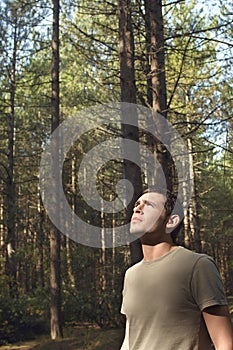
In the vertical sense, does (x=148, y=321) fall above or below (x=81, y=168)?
below

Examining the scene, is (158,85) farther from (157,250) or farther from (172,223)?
(157,250)

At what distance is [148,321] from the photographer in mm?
2326

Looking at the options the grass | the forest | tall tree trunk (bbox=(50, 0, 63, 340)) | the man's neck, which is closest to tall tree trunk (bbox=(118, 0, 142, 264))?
the forest

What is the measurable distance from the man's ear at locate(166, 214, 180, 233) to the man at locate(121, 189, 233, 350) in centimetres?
3

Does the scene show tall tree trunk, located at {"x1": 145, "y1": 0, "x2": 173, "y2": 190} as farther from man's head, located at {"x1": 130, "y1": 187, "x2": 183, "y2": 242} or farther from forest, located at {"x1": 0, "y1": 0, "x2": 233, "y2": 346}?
man's head, located at {"x1": 130, "y1": 187, "x2": 183, "y2": 242}

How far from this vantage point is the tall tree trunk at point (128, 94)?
358 inches

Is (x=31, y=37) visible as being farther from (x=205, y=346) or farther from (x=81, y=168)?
(x=205, y=346)

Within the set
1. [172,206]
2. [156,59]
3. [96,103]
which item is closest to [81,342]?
[96,103]

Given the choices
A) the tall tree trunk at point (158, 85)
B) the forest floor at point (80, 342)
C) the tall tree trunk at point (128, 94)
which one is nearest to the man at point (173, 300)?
the tall tree trunk at point (158, 85)

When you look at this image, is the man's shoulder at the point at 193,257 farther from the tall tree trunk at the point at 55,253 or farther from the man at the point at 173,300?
the tall tree trunk at the point at 55,253

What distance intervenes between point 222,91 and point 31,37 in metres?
8.17

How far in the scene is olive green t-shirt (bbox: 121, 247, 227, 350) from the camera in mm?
2240

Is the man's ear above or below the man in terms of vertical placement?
above

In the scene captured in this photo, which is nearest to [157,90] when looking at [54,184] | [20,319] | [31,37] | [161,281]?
[161,281]
